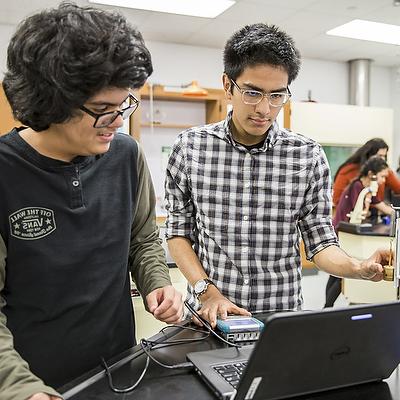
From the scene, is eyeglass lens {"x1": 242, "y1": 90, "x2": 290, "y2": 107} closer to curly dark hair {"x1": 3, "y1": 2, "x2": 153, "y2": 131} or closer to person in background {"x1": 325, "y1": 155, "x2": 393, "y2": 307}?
curly dark hair {"x1": 3, "y1": 2, "x2": 153, "y2": 131}

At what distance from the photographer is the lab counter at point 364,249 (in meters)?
3.79

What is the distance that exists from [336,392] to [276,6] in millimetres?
4271

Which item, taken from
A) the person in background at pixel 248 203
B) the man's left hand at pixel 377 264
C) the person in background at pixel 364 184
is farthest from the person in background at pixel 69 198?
the person in background at pixel 364 184

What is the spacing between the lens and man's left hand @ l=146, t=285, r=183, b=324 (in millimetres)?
1011

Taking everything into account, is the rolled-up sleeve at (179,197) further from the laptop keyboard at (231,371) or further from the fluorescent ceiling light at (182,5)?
the fluorescent ceiling light at (182,5)

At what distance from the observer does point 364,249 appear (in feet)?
12.7

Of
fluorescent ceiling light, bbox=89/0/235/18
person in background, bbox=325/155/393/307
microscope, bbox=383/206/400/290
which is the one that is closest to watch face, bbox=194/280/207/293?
microscope, bbox=383/206/400/290

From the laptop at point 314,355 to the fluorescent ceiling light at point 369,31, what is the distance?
4.75m

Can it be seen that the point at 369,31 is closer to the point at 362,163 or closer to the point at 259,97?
the point at 362,163

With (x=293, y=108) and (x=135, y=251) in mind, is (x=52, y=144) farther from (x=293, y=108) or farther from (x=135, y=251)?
(x=293, y=108)

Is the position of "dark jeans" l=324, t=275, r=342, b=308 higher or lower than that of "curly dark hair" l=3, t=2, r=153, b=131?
lower

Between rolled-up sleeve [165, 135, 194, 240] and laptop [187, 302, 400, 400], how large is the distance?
679 millimetres

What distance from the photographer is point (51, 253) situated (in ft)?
3.13

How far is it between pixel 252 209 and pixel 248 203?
22mm
